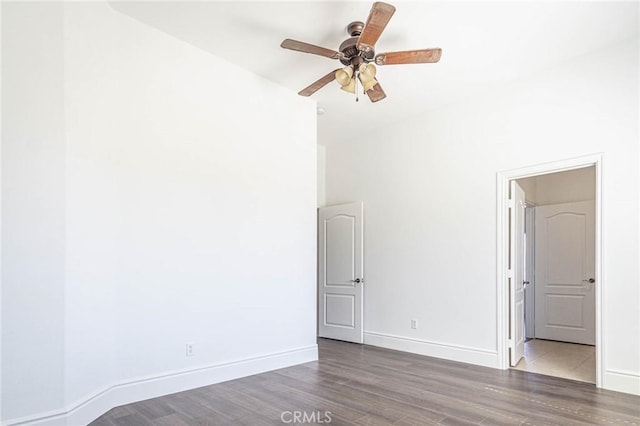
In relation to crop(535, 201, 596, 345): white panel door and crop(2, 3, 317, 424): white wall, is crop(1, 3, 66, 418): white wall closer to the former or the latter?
crop(2, 3, 317, 424): white wall

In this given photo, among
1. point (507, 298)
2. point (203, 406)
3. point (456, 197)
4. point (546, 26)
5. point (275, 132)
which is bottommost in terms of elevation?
point (203, 406)

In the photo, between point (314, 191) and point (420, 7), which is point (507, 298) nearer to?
point (314, 191)

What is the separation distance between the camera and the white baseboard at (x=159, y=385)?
2625 millimetres

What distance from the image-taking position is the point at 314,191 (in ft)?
16.1

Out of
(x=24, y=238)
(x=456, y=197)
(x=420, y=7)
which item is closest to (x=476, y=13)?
(x=420, y=7)

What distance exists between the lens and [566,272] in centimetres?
596

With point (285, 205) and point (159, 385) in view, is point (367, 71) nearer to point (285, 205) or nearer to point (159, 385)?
point (285, 205)

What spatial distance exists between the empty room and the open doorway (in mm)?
322

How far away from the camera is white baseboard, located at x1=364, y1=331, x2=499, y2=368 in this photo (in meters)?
4.41

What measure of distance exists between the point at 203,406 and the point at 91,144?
225 cm

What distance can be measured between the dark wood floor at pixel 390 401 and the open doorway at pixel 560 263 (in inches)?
75.9

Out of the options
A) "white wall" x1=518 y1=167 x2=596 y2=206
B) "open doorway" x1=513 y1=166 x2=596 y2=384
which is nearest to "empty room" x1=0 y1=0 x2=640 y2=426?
"open doorway" x1=513 y1=166 x2=596 y2=384

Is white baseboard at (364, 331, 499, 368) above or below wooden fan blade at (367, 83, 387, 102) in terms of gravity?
below

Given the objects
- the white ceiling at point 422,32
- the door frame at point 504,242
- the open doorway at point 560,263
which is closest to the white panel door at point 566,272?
the open doorway at point 560,263
